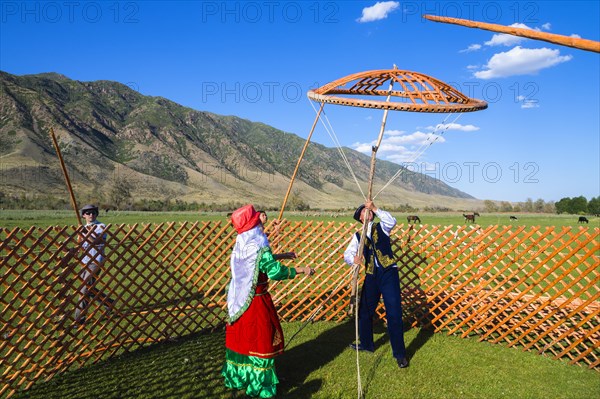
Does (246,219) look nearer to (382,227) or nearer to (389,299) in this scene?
(382,227)

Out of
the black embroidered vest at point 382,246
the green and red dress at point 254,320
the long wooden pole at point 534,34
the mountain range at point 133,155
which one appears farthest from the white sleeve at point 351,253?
the mountain range at point 133,155

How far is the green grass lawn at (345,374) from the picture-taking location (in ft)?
11.0

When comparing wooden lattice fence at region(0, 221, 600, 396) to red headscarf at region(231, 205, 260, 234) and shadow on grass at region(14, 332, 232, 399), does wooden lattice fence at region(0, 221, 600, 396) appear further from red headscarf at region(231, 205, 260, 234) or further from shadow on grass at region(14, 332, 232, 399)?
red headscarf at region(231, 205, 260, 234)

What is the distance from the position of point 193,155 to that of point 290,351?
11294cm

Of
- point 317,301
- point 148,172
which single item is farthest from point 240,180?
point 317,301

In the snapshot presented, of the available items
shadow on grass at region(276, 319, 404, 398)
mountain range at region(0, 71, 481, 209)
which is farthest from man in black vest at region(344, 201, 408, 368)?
mountain range at region(0, 71, 481, 209)

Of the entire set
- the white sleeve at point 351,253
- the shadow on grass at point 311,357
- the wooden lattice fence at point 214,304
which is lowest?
the shadow on grass at point 311,357

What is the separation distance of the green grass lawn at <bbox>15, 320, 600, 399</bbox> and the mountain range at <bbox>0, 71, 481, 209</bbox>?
55.8m

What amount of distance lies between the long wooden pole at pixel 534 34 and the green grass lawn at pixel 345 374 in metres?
2.80

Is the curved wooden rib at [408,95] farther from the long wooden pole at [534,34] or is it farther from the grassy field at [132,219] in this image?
the grassy field at [132,219]

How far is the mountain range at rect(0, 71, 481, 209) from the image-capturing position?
66438mm

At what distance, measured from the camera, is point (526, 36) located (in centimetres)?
187

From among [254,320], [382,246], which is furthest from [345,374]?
[382,246]

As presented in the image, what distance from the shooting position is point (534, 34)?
1843mm
